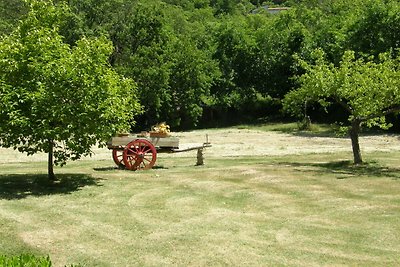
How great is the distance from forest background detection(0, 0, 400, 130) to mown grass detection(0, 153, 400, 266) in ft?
79.4

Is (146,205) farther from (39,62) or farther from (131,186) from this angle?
(39,62)

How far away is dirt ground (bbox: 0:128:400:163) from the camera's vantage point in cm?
2514

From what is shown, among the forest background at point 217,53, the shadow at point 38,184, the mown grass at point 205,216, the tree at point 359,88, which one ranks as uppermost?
the forest background at point 217,53

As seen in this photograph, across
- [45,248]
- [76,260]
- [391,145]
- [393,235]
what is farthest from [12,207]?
[391,145]

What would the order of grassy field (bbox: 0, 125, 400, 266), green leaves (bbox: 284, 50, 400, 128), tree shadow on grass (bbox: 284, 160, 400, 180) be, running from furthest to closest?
green leaves (bbox: 284, 50, 400, 128)
tree shadow on grass (bbox: 284, 160, 400, 180)
grassy field (bbox: 0, 125, 400, 266)

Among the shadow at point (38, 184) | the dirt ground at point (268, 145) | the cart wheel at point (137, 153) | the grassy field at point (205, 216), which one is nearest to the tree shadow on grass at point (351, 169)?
the grassy field at point (205, 216)

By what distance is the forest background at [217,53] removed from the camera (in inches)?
1635

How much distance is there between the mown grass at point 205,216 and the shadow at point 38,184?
0.09 ft

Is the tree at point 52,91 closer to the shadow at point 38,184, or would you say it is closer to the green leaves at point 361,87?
the shadow at point 38,184

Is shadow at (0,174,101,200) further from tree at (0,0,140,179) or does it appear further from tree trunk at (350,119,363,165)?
tree trunk at (350,119,363,165)

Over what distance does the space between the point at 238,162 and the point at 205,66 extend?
2511cm

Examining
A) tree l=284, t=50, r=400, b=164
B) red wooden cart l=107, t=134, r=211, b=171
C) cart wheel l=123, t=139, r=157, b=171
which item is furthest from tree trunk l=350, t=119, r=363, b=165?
cart wheel l=123, t=139, r=157, b=171

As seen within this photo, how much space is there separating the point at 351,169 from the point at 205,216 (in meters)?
9.27

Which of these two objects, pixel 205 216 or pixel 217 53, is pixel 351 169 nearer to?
pixel 205 216
